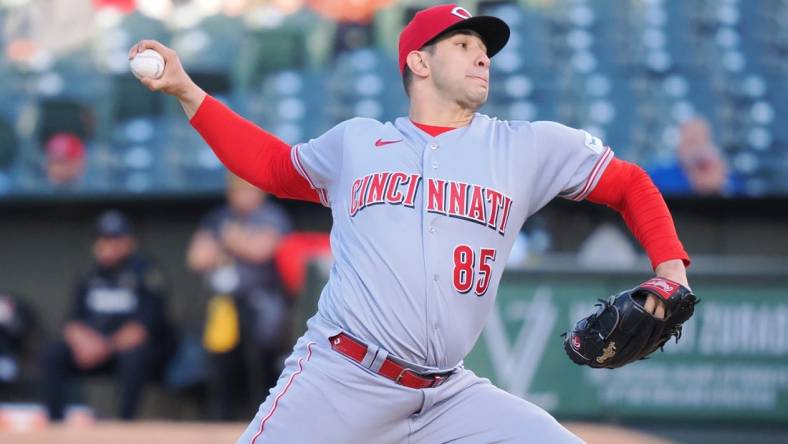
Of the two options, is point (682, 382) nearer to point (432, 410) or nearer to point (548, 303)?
point (548, 303)

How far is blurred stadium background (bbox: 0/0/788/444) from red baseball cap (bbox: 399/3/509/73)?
16.7 feet

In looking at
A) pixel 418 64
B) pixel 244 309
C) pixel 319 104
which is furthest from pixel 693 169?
pixel 418 64

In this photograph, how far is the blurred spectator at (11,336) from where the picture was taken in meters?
8.45

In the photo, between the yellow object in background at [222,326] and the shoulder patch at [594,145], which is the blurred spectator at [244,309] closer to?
the yellow object in background at [222,326]

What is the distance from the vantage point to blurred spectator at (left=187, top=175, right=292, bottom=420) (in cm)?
776

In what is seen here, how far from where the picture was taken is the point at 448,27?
3520mm

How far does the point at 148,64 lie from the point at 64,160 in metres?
5.76

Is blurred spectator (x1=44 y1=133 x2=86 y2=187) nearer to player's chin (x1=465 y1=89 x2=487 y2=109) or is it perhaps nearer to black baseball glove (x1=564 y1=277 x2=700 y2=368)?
player's chin (x1=465 y1=89 x2=487 y2=109)

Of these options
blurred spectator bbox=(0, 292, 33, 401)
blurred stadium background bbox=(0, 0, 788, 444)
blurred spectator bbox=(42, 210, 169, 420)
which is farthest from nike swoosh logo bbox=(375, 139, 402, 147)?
blurred spectator bbox=(0, 292, 33, 401)

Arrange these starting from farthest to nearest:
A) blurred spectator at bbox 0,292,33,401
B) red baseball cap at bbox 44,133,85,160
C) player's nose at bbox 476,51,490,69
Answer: red baseball cap at bbox 44,133,85,160, blurred spectator at bbox 0,292,33,401, player's nose at bbox 476,51,490,69

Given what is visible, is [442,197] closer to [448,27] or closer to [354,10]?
[448,27]

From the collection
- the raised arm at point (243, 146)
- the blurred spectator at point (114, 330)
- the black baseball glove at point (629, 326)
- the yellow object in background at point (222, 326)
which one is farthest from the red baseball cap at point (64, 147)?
the black baseball glove at point (629, 326)

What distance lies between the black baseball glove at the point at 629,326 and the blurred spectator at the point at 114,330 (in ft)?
16.7

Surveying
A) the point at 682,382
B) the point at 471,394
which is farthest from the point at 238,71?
the point at 471,394
